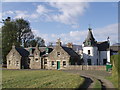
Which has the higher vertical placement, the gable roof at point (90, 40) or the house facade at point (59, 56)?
the gable roof at point (90, 40)

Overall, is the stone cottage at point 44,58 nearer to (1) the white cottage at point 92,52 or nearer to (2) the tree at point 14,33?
(1) the white cottage at point 92,52

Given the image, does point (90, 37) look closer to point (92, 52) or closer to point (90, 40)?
point (90, 40)

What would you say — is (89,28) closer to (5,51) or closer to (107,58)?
(107,58)

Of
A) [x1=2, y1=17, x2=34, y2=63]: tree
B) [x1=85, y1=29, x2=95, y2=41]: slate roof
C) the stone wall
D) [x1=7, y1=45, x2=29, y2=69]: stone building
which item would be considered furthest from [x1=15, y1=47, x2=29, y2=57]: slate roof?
[x1=85, y1=29, x2=95, y2=41]: slate roof

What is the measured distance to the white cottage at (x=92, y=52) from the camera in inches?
1895

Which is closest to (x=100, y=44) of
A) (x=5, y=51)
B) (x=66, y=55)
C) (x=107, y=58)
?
(x=107, y=58)

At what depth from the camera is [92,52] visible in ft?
158

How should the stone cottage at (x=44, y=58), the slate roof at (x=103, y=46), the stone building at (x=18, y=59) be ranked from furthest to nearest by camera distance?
1. the slate roof at (x=103, y=46)
2. the stone building at (x=18, y=59)
3. the stone cottage at (x=44, y=58)

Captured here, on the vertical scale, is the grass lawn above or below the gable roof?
below

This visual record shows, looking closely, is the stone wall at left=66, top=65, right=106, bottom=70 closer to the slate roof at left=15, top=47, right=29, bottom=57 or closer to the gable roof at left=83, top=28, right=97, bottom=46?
the gable roof at left=83, top=28, right=97, bottom=46

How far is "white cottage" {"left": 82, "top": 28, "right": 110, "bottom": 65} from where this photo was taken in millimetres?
48125

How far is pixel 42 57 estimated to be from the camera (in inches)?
1892

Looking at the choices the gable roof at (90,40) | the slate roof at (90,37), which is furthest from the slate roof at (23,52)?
the slate roof at (90,37)

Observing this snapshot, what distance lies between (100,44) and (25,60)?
19.1 m
